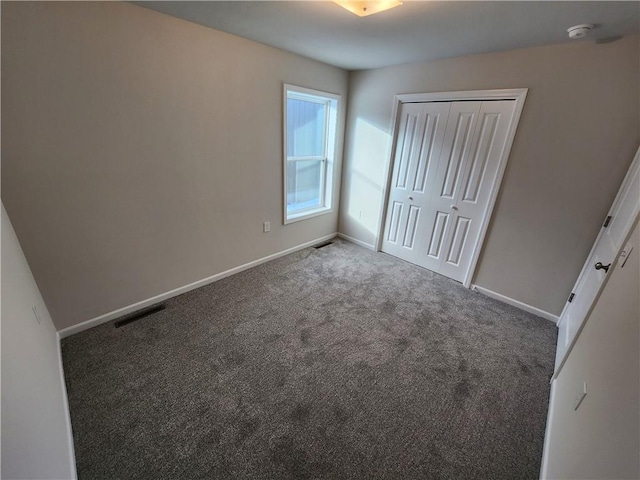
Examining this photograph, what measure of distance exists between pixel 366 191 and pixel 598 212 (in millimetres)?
2206

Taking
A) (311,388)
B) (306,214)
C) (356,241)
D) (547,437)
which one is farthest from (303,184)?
(547,437)

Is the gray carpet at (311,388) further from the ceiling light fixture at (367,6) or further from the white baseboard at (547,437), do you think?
the ceiling light fixture at (367,6)

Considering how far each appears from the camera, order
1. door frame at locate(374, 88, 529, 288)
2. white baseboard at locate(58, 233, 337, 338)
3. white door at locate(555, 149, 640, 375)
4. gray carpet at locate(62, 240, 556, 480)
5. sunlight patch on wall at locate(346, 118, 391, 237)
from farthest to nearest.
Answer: sunlight patch on wall at locate(346, 118, 391, 237) → door frame at locate(374, 88, 529, 288) → white baseboard at locate(58, 233, 337, 338) → white door at locate(555, 149, 640, 375) → gray carpet at locate(62, 240, 556, 480)

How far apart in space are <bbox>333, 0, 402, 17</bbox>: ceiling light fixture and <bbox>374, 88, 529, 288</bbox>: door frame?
1.35 meters

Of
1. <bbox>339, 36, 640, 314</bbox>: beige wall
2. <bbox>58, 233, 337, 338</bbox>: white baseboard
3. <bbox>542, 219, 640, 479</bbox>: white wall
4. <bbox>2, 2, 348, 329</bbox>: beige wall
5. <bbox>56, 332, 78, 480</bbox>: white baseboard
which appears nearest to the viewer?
<bbox>542, 219, 640, 479</bbox>: white wall

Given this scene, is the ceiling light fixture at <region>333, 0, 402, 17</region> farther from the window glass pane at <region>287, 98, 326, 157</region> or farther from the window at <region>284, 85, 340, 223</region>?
the window glass pane at <region>287, 98, 326, 157</region>

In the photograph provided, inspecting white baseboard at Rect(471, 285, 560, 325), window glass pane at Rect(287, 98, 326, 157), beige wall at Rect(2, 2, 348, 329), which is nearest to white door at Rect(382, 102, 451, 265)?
white baseboard at Rect(471, 285, 560, 325)

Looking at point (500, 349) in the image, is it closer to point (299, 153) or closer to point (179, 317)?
point (179, 317)

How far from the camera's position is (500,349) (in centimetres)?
211

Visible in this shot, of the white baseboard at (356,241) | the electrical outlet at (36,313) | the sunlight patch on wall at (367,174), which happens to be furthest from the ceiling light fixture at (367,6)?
the white baseboard at (356,241)

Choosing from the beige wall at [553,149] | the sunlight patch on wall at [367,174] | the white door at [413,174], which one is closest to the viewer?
the beige wall at [553,149]

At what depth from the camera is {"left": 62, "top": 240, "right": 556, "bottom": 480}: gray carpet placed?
1.34 metres

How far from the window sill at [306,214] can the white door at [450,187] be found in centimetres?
88

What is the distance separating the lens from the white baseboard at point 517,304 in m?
2.49
